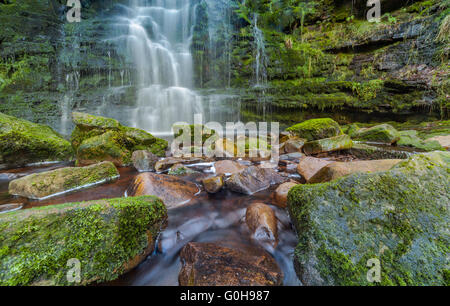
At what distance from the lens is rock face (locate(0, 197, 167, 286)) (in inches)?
42.8

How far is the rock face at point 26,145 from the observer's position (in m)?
4.32

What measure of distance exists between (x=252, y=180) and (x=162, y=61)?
592 inches

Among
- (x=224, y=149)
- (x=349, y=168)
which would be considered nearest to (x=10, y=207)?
(x=224, y=149)

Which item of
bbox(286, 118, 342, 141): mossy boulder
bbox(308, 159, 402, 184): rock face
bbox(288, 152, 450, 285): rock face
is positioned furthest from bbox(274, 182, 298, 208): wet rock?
bbox(286, 118, 342, 141): mossy boulder

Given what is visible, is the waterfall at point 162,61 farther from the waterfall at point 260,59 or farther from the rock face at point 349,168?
the rock face at point 349,168

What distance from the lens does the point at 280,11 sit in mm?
12359

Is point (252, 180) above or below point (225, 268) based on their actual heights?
above

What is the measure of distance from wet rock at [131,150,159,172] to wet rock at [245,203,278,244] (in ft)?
9.54

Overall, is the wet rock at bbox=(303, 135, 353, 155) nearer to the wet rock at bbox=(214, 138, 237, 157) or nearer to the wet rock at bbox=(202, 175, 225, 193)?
the wet rock at bbox=(214, 138, 237, 157)

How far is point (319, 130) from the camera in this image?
604 cm

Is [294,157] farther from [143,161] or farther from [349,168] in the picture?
[143,161]

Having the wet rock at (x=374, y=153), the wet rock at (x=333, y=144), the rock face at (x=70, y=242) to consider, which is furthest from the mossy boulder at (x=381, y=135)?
the rock face at (x=70, y=242)

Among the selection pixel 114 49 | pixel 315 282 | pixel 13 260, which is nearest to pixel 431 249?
pixel 315 282
